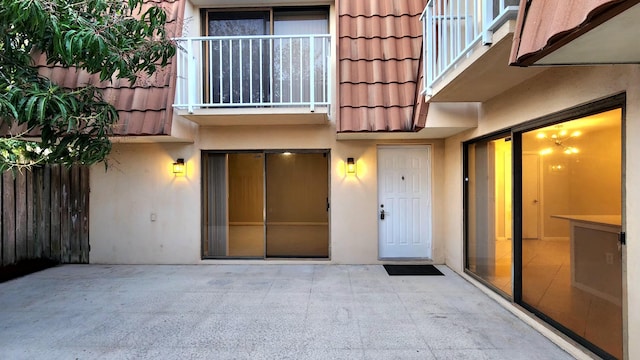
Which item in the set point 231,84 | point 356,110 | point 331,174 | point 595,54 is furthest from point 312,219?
point 595,54

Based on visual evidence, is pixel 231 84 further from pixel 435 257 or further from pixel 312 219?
pixel 435 257

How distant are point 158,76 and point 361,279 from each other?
4729 millimetres

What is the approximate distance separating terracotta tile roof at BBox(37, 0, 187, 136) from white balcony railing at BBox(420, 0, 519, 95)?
155 inches

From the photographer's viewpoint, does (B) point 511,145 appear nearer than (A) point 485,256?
Yes

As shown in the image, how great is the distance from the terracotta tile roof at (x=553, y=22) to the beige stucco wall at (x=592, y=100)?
1.01 meters

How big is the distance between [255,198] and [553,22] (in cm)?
520

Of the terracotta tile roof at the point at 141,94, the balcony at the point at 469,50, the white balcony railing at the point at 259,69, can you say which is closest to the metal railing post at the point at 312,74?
the white balcony railing at the point at 259,69

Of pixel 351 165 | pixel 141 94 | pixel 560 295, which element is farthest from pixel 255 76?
pixel 560 295

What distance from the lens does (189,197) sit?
6.07 metres

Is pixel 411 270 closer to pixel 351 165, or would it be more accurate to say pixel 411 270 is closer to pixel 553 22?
pixel 351 165

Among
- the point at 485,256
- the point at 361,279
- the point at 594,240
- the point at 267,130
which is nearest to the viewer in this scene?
the point at 594,240

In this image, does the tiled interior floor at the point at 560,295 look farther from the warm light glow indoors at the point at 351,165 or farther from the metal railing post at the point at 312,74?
the metal railing post at the point at 312,74

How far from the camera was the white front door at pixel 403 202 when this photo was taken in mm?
6102

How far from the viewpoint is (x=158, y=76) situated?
545 centimetres
